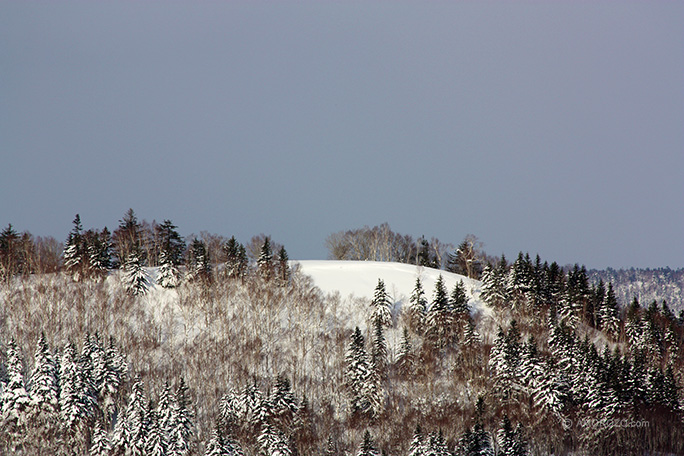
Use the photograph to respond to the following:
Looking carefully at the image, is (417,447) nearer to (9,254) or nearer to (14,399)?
(14,399)

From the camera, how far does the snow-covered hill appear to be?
96.4 m

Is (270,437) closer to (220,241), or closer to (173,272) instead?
(173,272)

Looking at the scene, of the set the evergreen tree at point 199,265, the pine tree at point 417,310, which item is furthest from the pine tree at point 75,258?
the pine tree at point 417,310

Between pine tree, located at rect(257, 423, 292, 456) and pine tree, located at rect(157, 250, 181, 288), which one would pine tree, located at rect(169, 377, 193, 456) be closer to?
pine tree, located at rect(257, 423, 292, 456)

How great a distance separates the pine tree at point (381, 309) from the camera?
285 feet

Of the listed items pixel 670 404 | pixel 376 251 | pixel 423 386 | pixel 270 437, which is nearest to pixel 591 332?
pixel 670 404

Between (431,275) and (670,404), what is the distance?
4249 cm

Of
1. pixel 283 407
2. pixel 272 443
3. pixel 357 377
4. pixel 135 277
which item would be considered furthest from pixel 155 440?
pixel 135 277

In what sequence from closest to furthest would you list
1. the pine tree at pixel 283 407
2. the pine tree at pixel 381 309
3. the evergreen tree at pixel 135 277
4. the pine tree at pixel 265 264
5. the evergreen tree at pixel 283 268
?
the pine tree at pixel 283 407
the pine tree at pixel 381 309
the evergreen tree at pixel 135 277
the evergreen tree at pixel 283 268
the pine tree at pixel 265 264

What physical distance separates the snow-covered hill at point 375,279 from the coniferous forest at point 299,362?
1654 mm

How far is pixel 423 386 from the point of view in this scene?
76.6m

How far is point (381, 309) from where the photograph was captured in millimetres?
87938

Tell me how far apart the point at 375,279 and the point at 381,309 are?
47.7ft

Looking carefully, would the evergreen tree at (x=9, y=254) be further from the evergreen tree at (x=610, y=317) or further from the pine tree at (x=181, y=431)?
the evergreen tree at (x=610, y=317)
